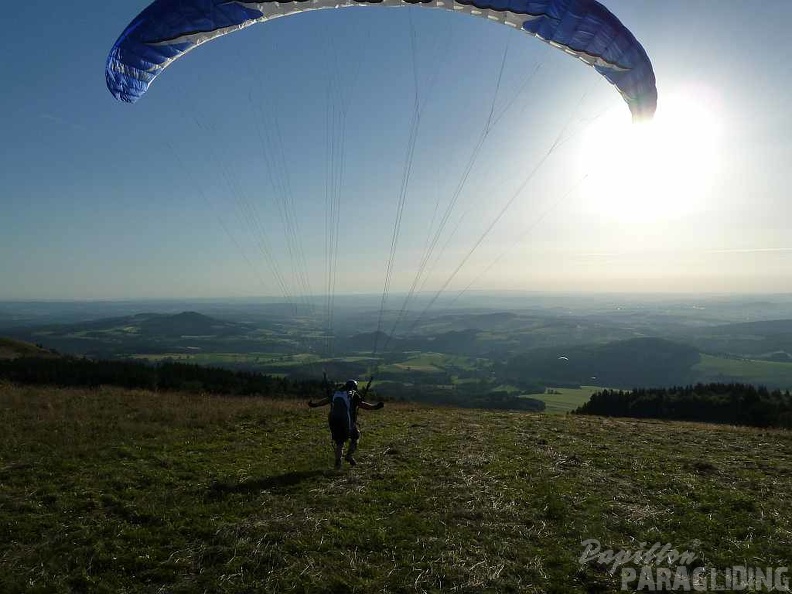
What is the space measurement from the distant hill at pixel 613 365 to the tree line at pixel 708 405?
39.5 m

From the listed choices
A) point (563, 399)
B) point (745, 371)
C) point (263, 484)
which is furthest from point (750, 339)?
point (263, 484)

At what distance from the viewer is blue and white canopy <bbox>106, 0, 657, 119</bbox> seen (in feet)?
30.9

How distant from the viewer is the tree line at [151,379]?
73.3ft

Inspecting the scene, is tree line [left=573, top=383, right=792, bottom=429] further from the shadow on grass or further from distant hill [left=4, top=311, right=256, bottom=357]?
distant hill [left=4, top=311, right=256, bottom=357]

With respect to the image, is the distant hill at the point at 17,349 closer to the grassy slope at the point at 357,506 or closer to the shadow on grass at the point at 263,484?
the grassy slope at the point at 357,506

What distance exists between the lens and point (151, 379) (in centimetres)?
2425

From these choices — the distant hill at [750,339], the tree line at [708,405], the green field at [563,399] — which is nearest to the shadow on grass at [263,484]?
the tree line at [708,405]

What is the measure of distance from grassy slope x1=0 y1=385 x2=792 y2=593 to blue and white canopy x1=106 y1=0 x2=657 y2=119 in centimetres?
932

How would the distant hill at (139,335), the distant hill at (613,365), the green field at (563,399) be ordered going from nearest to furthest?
the green field at (563,399) → the distant hill at (613,365) → the distant hill at (139,335)

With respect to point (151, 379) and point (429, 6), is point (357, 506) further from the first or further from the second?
point (151, 379)

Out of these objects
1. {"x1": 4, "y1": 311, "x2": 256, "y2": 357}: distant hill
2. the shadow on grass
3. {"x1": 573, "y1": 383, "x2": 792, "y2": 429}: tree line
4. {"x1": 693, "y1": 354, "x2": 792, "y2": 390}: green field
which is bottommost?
{"x1": 693, "y1": 354, "x2": 792, "y2": 390}: green field

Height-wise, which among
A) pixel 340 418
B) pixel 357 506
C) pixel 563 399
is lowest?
pixel 563 399

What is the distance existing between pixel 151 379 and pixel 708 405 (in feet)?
102

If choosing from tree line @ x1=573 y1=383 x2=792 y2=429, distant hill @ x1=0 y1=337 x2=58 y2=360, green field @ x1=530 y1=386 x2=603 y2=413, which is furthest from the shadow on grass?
green field @ x1=530 y1=386 x2=603 y2=413
